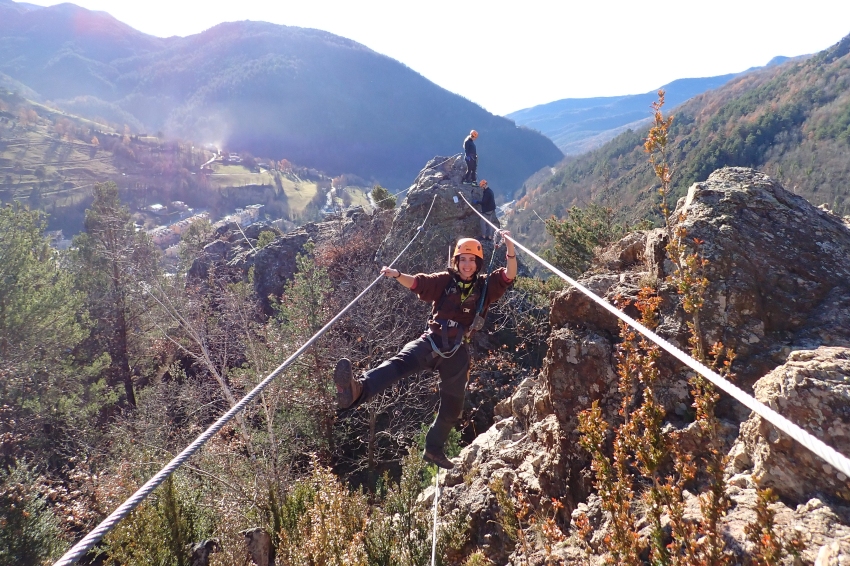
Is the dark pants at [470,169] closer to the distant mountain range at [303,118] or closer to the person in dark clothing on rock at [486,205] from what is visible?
the person in dark clothing on rock at [486,205]

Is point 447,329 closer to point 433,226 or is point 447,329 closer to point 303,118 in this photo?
point 433,226

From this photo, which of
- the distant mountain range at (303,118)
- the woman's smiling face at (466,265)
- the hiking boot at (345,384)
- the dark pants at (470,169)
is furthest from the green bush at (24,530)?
the distant mountain range at (303,118)

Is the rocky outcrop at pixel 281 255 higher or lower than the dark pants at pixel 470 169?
lower

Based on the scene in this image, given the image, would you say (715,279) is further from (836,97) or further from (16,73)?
(16,73)

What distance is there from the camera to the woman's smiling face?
408 centimetres

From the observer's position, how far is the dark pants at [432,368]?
3.68m

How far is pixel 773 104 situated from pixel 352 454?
88552 mm

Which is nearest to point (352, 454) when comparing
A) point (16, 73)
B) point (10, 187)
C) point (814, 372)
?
point (814, 372)

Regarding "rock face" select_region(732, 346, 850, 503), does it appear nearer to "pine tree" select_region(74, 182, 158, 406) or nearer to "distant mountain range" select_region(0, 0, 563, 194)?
"pine tree" select_region(74, 182, 158, 406)

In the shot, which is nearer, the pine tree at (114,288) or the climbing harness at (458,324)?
the climbing harness at (458,324)

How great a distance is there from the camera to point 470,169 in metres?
14.4

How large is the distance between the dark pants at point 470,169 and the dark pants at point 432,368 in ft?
34.8

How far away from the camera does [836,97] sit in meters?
65.9

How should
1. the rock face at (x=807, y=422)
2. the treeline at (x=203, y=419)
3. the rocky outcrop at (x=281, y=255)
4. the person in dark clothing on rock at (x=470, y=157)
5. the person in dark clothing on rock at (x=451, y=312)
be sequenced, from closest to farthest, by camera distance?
the rock face at (x=807, y=422) < the person in dark clothing on rock at (x=451, y=312) < the treeline at (x=203, y=419) < the person in dark clothing on rock at (x=470, y=157) < the rocky outcrop at (x=281, y=255)
